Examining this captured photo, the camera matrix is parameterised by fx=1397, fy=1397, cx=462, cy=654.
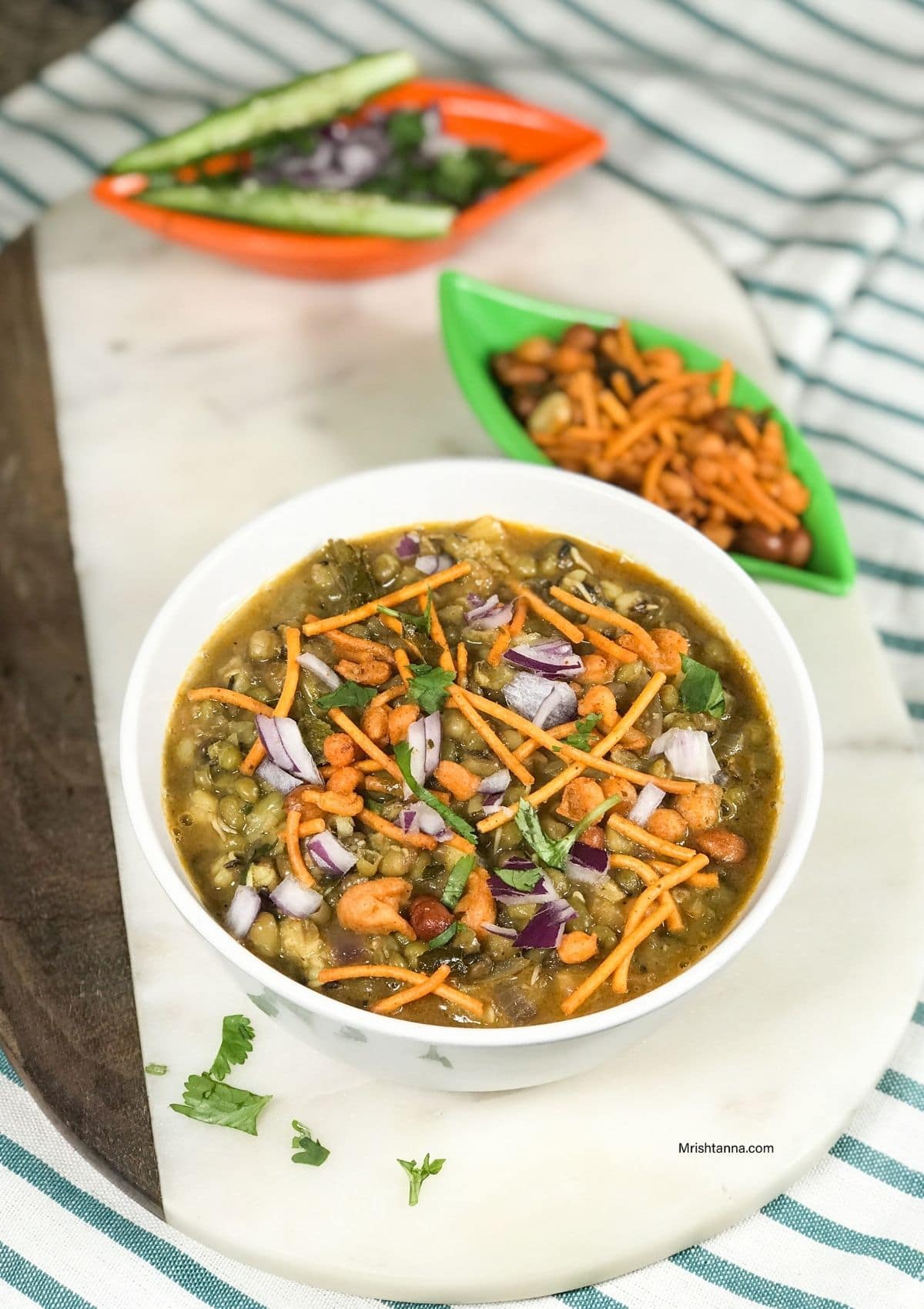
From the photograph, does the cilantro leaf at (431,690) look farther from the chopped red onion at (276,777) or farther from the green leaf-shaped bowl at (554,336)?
the green leaf-shaped bowl at (554,336)

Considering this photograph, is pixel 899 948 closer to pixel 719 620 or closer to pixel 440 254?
pixel 719 620

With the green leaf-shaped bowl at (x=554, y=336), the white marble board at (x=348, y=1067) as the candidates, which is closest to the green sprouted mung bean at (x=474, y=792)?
the white marble board at (x=348, y=1067)

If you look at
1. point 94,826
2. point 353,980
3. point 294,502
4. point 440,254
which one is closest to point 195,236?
point 440,254

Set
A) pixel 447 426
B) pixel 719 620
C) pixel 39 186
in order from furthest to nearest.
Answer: pixel 39 186 → pixel 447 426 → pixel 719 620

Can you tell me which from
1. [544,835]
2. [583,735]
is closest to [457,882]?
[544,835]

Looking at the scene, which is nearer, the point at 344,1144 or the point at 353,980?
the point at 353,980

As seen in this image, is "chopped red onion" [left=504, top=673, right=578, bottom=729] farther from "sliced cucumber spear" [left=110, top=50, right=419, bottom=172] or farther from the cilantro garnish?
"sliced cucumber spear" [left=110, top=50, right=419, bottom=172]
